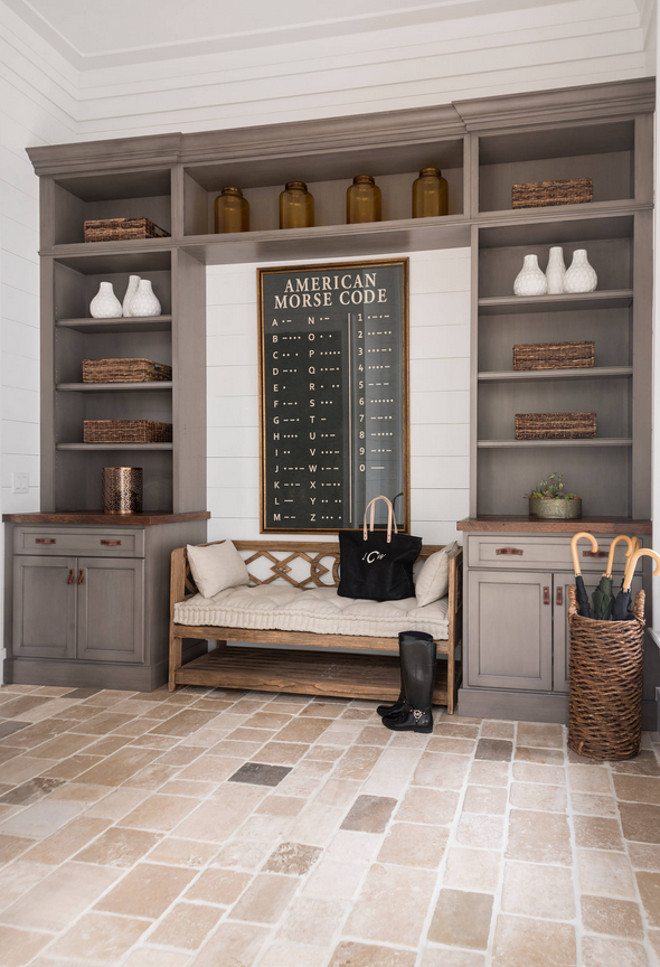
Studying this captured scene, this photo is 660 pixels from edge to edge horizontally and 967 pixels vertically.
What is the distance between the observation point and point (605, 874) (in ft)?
7.07

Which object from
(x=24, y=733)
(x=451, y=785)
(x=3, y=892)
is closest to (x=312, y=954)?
(x=3, y=892)

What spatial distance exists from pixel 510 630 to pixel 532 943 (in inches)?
73.5

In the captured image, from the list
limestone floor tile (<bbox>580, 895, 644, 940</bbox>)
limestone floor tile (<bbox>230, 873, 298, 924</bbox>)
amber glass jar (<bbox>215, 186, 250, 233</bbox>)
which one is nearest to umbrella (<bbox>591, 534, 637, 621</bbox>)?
limestone floor tile (<bbox>580, 895, 644, 940</bbox>)

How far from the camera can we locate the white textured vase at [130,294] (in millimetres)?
4517

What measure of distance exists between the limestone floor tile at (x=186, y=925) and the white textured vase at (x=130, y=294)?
343 centimetres

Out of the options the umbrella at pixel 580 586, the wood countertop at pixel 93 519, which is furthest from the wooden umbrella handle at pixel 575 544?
the wood countertop at pixel 93 519

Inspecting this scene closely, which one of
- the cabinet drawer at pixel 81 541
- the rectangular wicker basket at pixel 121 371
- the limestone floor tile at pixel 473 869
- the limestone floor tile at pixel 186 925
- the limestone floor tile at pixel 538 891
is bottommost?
the limestone floor tile at pixel 473 869

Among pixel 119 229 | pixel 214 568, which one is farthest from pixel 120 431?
pixel 119 229

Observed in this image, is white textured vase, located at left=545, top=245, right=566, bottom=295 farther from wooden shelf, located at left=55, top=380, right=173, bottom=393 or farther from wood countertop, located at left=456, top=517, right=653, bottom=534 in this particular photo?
wooden shelf, located at left=55, top=380, right=173, bottom=393

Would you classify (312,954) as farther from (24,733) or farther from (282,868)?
(24,733)

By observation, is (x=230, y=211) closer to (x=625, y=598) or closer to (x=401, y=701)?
(x=401, y=701)

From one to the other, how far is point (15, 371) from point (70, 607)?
1408 millimetres

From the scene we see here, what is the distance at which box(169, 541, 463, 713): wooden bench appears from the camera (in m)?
3.76

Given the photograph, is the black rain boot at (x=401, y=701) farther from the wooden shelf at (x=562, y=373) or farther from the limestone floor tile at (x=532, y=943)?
the limestone floor tile at (x=532, y=943)
